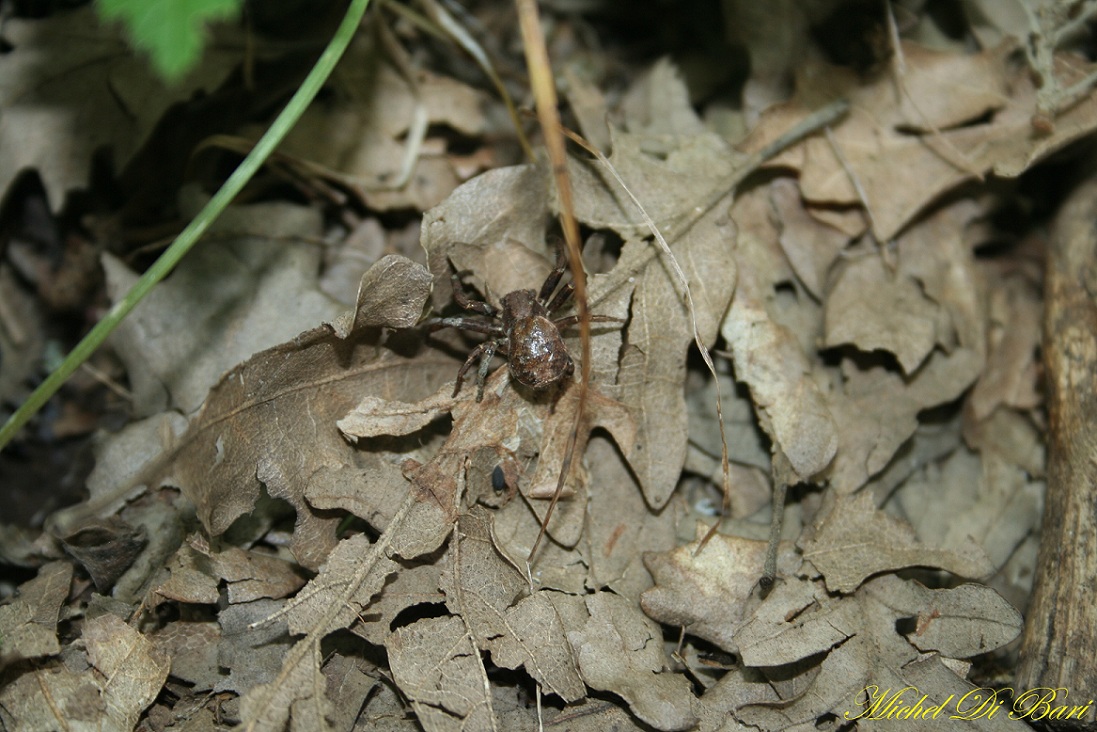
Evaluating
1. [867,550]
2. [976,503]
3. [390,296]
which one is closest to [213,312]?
[390,296]

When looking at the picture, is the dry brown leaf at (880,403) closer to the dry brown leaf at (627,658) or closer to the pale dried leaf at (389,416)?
the dry brown leaf at (627,658)

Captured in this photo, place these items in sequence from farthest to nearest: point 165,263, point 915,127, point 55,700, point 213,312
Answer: point 915,127
point 213,312
point 165,263
point 55,700

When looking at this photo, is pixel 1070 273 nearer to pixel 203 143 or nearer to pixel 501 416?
pixel 501 416

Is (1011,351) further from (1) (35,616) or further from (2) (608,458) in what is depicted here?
(1) (35,616)

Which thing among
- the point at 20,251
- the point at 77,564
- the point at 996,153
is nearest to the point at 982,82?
the point at 996,153

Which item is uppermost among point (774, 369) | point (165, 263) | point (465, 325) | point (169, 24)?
point (169, 24)

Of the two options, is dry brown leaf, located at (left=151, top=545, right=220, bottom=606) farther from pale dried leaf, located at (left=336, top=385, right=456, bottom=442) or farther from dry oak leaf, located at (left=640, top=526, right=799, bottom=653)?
dry oak leaf, located at (left=640, top=526, right=799, bottom=653)
